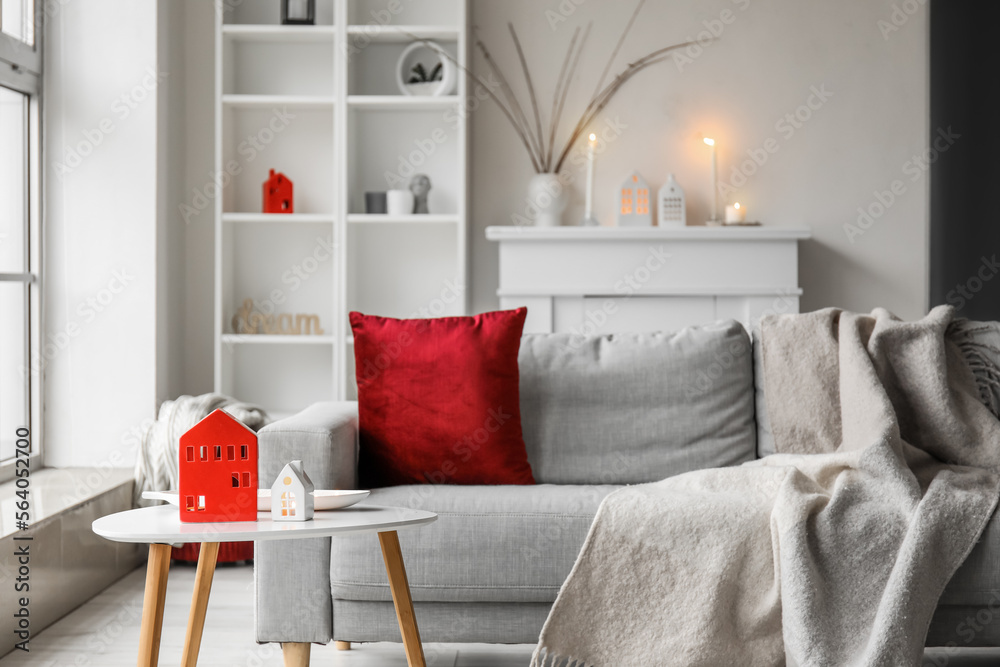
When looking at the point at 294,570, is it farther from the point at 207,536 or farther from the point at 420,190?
the point at 420,190

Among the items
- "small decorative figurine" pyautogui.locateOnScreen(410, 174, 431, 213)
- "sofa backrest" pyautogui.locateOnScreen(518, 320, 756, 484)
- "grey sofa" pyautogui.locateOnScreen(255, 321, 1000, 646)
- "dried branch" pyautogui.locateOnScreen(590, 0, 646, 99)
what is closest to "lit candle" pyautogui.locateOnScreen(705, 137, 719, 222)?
"dried branch" pyautogui.locateOnScreen(590, 0, 646, 99)

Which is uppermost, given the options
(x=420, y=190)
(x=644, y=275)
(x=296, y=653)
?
(x=420, y=190)

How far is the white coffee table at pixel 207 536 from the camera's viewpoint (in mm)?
1341

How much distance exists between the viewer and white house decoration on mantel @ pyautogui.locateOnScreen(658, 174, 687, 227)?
3.80m

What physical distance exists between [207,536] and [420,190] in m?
2.63

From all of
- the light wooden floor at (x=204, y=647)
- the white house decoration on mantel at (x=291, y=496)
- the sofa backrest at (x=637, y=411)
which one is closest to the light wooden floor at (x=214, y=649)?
the light wooden floor at (x=204, y=647)

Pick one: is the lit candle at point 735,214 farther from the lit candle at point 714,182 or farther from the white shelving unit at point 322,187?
the white shelving unit at point 322,187

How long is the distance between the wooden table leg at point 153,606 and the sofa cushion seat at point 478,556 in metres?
0.48

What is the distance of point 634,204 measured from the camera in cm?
383

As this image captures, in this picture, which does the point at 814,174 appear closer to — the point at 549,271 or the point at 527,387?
the point at 549,271

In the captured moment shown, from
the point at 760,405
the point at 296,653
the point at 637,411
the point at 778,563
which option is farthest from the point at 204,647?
the point at 760,405

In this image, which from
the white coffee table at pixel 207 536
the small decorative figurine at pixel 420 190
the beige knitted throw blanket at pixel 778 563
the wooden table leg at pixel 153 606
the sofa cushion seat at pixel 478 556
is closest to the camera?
the white coffee table at pixel 207 536

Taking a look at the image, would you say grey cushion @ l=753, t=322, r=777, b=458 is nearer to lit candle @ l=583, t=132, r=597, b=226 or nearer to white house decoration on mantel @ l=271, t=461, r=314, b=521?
white house decoration on mantel @ l=271, t=461, r=314, b=521

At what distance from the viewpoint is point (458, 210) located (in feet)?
12.1
